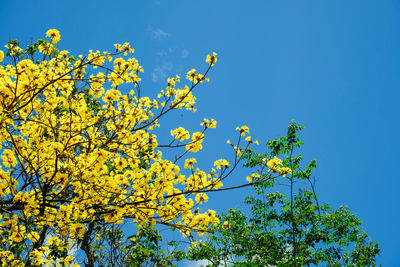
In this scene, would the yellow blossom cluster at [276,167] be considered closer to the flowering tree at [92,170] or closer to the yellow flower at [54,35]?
A: the flowering tree at [92,170]

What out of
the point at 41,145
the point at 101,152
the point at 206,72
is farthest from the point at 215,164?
the point at 41,145

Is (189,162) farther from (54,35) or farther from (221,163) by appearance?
(54,35)

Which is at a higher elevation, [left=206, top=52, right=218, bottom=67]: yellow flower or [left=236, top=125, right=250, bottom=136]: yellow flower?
[left=206, top=52, right=218, bottom=67]: yellow flower

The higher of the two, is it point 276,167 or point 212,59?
point 212,59

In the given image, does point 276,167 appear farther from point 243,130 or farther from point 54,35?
point 54,35

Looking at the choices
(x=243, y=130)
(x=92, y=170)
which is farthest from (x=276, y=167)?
(x=92, y=170)

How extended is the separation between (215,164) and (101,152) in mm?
1151

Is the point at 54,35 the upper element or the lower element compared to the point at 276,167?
upper

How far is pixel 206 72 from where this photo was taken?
9.80 feet

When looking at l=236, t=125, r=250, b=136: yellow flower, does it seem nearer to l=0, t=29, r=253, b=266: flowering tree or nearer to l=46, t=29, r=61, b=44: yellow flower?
l=0, t=29, r=253, b=266: flowering tree

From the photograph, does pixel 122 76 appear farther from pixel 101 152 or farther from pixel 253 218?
pixel 253 218

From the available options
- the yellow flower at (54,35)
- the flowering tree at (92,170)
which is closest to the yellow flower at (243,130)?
the flowering tree at (92,170)

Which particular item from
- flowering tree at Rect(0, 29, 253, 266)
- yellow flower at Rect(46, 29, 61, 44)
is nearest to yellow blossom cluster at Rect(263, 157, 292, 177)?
flowering tree at Rect(0, 29, 253, 266)

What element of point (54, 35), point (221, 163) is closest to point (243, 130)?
point (221, 163)
